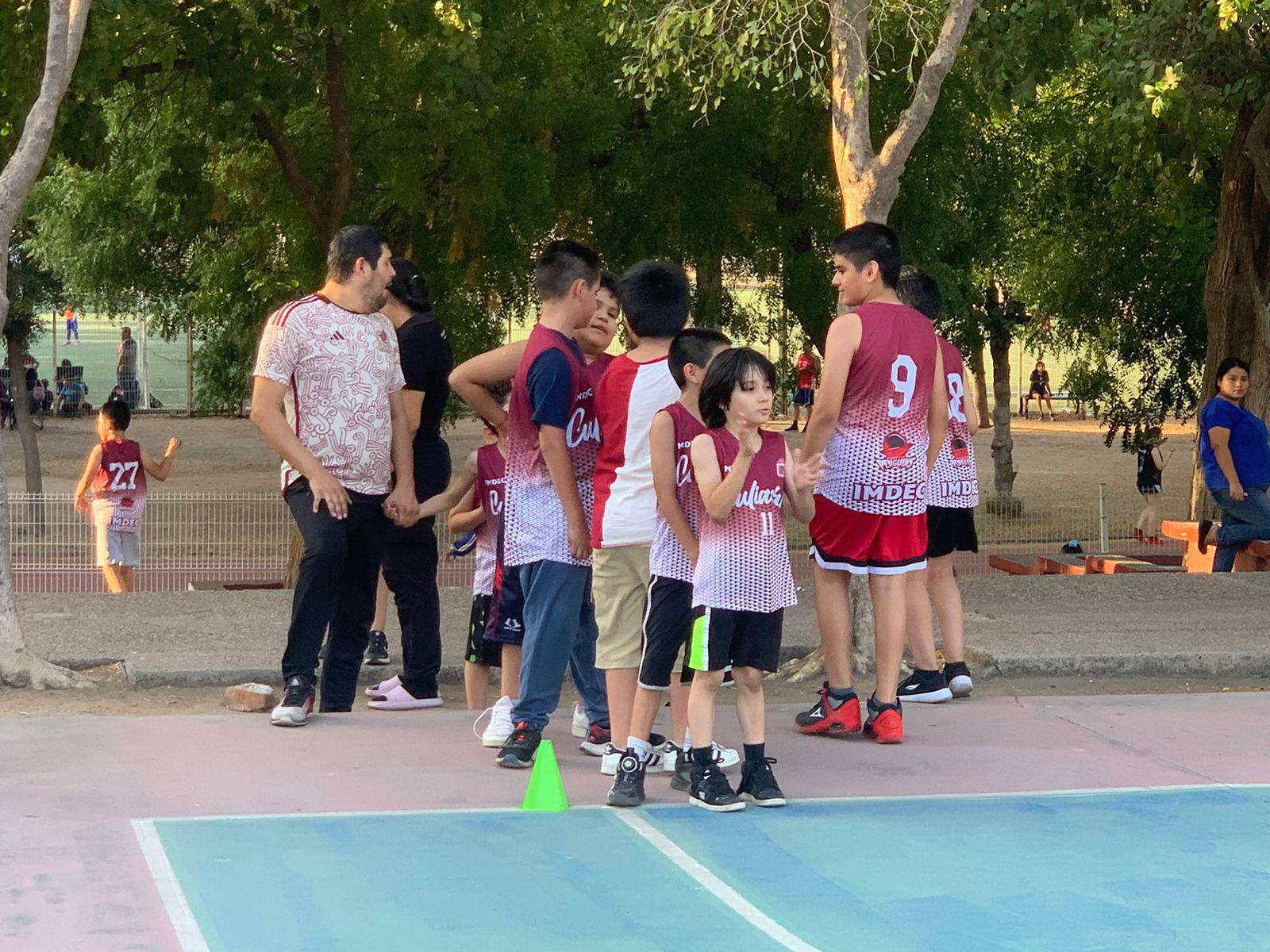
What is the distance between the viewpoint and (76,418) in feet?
131

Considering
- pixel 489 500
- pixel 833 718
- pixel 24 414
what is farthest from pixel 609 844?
pixel 24 414

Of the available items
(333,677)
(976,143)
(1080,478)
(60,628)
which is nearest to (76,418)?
(1080,478)

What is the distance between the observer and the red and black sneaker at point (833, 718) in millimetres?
7227

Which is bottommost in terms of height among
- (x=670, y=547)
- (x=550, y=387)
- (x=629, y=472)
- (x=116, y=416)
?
(x=670, y=547)

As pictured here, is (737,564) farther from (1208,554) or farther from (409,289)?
(1208,554)

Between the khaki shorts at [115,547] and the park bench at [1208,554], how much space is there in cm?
814

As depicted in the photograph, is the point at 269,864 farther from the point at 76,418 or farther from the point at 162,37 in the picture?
the point at 76,418

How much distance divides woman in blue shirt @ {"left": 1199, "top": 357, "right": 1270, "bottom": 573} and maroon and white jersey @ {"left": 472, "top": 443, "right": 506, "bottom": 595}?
6.24m

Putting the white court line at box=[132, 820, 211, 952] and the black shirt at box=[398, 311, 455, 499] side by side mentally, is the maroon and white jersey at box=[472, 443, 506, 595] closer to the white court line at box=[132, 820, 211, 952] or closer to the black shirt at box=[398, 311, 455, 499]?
the black shirt at box=[398, 311, 455, 499]

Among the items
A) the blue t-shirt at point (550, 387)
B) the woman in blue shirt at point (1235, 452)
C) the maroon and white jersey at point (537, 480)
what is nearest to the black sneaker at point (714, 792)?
the maroon and white jersey at point (537, 480)

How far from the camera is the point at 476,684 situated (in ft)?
25.7

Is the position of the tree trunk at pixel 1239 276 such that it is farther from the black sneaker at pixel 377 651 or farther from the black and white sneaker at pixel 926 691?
the black sneaker at pixel 377 651

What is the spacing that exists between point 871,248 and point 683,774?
7.52ft

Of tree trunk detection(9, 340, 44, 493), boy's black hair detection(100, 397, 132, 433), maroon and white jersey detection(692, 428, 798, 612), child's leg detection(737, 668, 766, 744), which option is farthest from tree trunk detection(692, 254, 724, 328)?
child's leg detection(737, 668, 766, 744)
